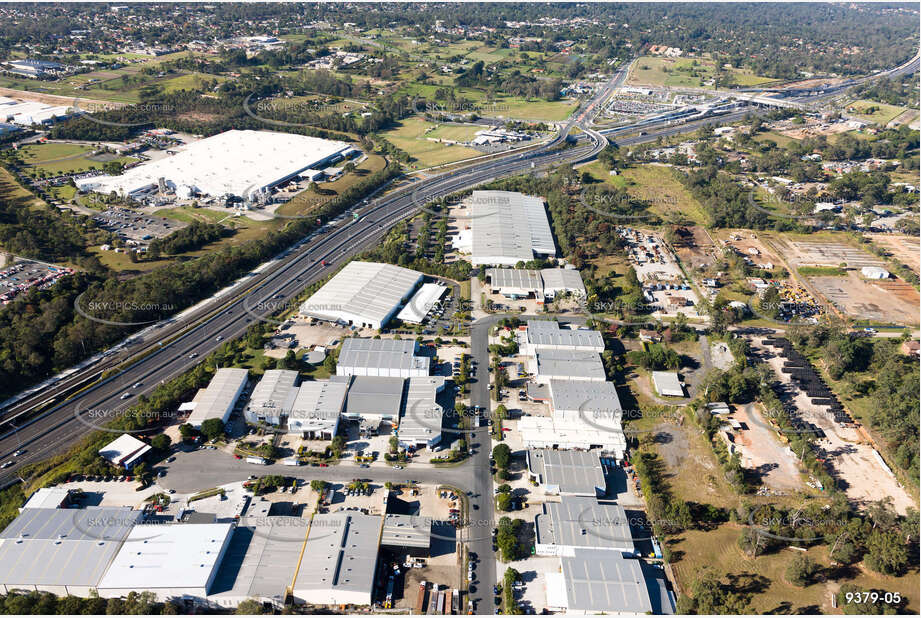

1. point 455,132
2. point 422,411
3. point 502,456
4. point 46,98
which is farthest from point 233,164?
point 502,456

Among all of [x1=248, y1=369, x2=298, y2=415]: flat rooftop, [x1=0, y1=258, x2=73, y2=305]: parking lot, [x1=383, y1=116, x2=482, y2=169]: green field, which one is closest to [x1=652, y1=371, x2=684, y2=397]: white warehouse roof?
[x1=248, y1=369, x2=298, y2=415]: flat rooftop

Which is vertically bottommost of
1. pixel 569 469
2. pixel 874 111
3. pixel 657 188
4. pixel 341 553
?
pixel 341 553

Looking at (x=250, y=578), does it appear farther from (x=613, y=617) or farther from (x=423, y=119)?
(x=423, y=119)

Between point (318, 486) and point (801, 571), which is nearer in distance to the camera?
point (801, 571)

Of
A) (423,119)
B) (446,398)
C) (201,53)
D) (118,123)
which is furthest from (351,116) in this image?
(446,398)

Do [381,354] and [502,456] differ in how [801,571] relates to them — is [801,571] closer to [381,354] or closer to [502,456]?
[502,456]

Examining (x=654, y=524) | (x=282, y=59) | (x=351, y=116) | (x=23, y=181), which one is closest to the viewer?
(x=654, y=524)
